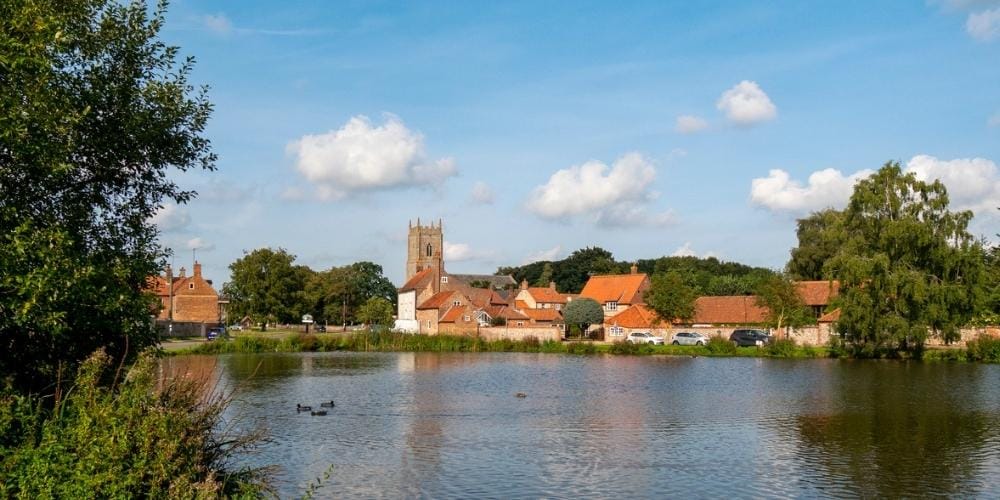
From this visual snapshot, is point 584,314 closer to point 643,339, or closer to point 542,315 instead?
A: point 542,315

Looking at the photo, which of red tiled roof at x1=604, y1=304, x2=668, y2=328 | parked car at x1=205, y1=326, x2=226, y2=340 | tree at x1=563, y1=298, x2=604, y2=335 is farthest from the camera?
tree at x1=563, y1=298, x2=604, y2=335

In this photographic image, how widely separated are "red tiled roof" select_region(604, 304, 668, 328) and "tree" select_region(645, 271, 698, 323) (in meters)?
1.58

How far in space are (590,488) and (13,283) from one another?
12656mm

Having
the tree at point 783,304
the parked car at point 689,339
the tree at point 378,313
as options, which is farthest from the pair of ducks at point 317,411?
the tree at point 378,313

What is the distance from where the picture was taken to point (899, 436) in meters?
27.5

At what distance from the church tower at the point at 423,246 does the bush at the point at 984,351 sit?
106m

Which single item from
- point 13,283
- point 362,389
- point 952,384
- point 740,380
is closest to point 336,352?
point 362,389

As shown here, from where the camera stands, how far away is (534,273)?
18725 centimetres

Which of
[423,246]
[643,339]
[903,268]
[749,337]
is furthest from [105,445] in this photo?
[423,246]

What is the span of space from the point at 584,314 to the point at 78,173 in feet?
→ 266

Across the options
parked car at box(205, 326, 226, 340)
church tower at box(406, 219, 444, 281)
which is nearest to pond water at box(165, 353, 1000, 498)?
parked car at box(205, 326, 226, 340)

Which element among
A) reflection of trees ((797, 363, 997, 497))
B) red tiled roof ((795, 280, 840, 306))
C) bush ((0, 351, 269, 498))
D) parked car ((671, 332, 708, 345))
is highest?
red tiled roof ((795, 280, 840, 306))

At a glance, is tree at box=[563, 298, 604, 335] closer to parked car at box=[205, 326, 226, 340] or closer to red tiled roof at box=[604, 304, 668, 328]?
red tiled roof at box=[604, 304, 668, 328]

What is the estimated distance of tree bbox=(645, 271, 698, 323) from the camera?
79.7 meters
